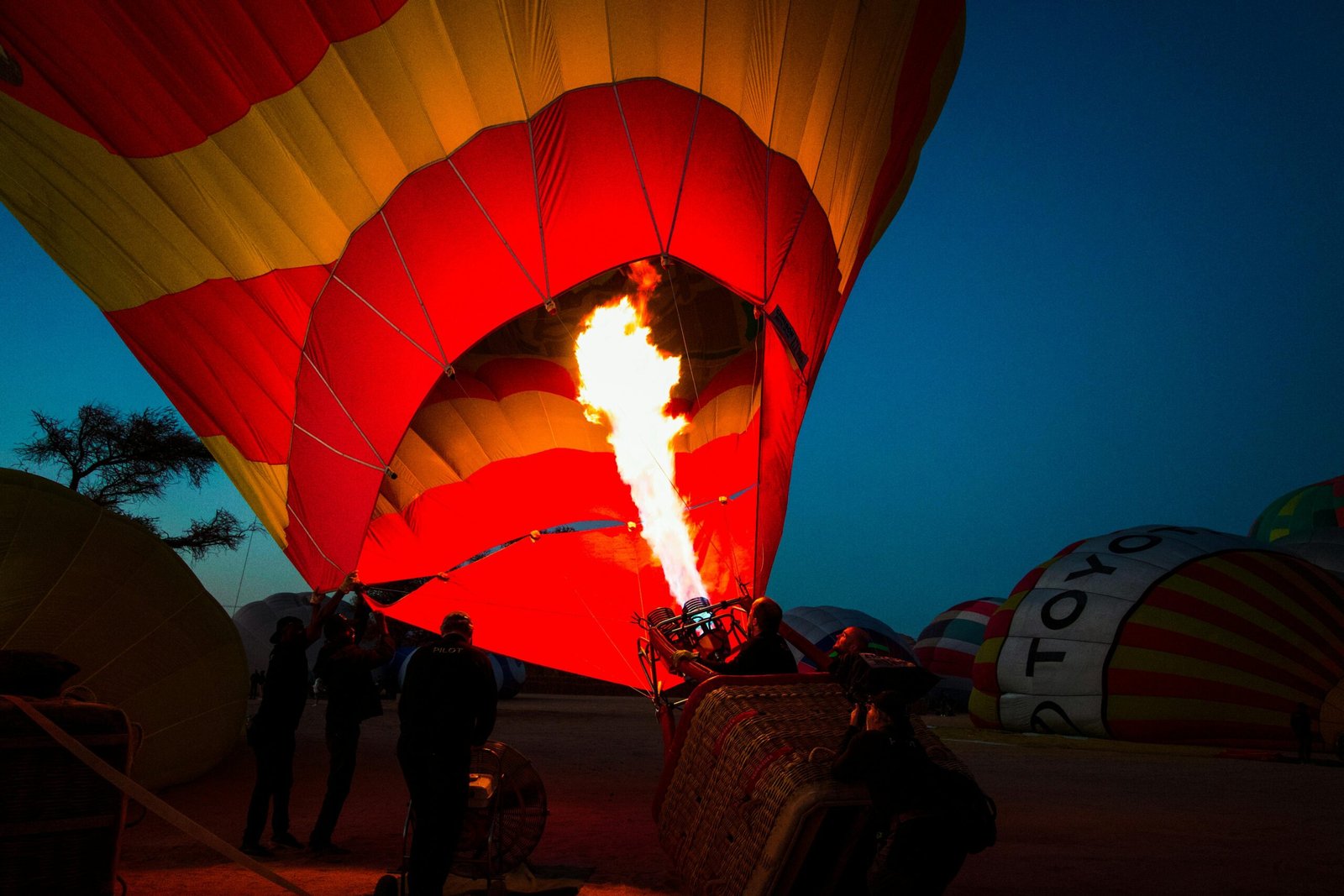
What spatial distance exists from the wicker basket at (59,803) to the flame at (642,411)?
3.76 meters

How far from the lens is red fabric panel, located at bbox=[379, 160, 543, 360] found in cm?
502

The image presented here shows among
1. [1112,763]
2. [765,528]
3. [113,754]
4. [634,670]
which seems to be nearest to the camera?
[113,754]

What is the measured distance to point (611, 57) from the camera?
482 centimetres

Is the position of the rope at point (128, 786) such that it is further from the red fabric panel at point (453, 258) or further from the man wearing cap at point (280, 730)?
the red fabric panel at point (453, 258)

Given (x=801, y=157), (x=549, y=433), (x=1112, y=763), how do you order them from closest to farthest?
(x=801, y=157) → (x=549, y=433) → (x=1112, y=763)

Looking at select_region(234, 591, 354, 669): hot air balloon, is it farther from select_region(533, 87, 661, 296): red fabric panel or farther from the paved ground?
select_region(533, 87, 661, 296): red fabric panel

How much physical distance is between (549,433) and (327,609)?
2483 mm

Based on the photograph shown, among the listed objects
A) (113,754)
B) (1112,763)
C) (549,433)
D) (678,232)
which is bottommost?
(1112,763)

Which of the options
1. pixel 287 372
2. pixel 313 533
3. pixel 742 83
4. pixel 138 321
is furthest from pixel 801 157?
pixel 138 321

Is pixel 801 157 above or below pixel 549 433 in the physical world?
above

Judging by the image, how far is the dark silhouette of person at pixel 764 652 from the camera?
338 centimetres

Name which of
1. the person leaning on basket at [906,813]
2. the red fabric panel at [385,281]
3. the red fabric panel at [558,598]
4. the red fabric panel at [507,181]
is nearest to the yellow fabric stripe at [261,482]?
the red fabric panel at [558,598]

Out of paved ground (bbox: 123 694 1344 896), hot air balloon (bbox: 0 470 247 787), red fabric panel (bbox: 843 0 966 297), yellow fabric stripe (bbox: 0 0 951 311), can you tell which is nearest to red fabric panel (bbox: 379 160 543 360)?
yellow fabric stripe (bbox: 0 0 951 311)

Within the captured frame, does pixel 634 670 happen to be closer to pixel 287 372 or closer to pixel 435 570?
pixel 435 570
